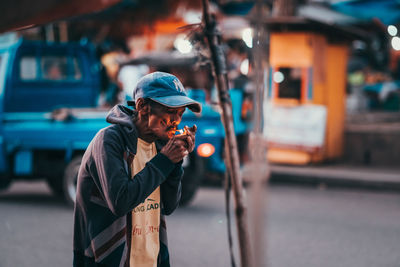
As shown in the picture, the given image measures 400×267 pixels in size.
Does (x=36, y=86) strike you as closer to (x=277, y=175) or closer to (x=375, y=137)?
(x=277, y=175)

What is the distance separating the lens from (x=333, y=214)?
25.2 feet

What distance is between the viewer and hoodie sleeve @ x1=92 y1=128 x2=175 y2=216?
2174mm

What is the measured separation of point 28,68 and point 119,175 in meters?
6.80

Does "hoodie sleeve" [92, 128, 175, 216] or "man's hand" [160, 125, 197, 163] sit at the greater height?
"man's hand" [160, 125, 197, 163]

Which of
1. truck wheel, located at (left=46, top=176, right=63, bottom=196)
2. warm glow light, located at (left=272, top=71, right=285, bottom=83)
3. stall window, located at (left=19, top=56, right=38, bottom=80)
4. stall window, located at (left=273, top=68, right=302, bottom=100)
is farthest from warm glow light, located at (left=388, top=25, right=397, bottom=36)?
truck wheel, located at (left=46, top=176, right=63, bottom=196)

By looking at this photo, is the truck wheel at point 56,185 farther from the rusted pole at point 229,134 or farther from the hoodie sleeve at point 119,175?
the hoodie sleeve at point 119,175

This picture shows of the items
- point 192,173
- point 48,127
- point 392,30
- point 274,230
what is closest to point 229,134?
point 274,230

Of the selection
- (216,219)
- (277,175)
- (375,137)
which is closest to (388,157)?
(375,137)

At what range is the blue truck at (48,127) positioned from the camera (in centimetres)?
761

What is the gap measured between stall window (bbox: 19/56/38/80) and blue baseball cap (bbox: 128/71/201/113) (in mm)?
6548

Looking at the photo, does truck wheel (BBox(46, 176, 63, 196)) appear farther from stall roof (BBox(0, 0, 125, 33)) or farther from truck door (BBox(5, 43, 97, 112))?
stall roof (BBox(0, 0, 125, 33))

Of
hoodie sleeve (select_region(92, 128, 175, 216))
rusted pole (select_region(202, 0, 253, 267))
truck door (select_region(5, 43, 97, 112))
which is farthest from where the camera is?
truck door (select_region(5, 43, 97, 112))

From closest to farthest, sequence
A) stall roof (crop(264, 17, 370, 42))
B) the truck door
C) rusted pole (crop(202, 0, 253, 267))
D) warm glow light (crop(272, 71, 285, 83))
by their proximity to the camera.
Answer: rusted pole (crop(202, 0, 253, 267)) < the truck door < stall roof (crop(264, 17, 370, 42)) < warm glow light (crop(272, 71, 285, 83))

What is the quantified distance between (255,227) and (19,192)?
7675 millimetres
